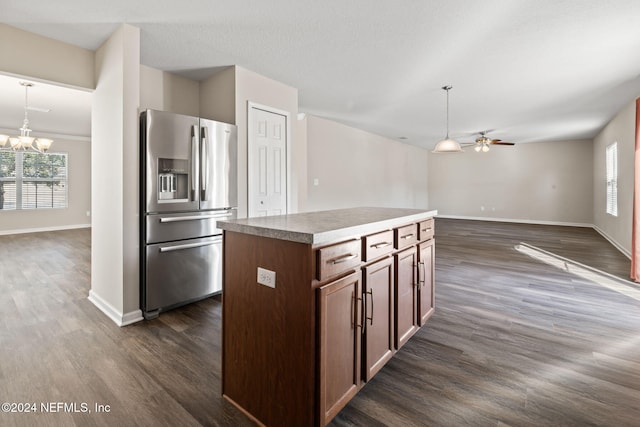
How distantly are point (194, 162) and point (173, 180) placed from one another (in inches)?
10.2

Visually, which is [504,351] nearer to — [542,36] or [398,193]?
[542,36]

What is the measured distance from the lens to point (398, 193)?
9680mm

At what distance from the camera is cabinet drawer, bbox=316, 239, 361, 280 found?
1367 millimetres

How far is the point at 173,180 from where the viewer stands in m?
2.96

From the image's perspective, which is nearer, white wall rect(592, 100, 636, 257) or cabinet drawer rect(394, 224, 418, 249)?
cabinet drawer rect(394, 224, 418, 249)

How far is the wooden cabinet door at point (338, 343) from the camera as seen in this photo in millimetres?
1377

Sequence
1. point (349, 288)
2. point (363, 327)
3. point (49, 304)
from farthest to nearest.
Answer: point (49, 304), point (363, 327), point (349, 288)

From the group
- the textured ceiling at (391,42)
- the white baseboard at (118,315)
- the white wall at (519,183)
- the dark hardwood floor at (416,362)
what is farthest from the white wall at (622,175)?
the white baseboard at (118,315)

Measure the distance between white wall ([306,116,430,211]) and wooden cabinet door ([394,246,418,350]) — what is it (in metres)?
4.14

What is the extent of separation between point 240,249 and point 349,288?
0.58 m

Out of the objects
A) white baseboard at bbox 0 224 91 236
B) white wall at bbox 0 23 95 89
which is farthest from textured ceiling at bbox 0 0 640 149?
white baseboard at bbox 0 224 91 236

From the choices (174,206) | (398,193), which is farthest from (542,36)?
(398,193)

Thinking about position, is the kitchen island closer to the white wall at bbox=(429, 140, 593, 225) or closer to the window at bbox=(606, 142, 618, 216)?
the window at bbox=(606, 142, 618, 216)

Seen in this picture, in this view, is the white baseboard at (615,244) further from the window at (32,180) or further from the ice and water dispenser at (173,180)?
the window at (32,180)
